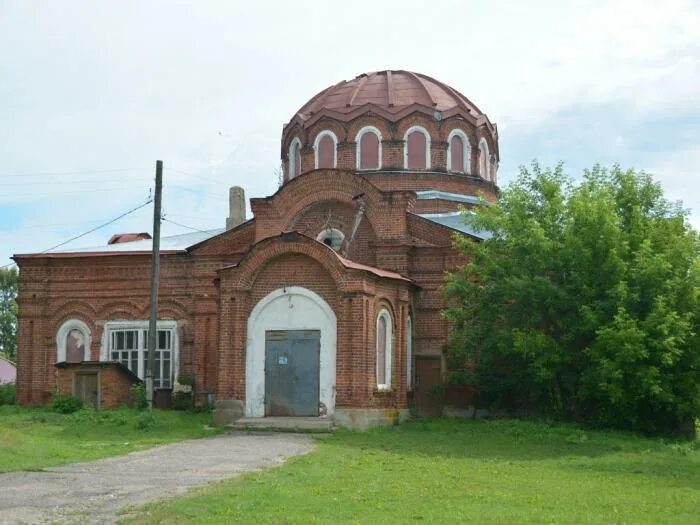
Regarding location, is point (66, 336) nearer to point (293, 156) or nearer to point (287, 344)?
point (293, 156)

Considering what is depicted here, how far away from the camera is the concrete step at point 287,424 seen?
20.8m

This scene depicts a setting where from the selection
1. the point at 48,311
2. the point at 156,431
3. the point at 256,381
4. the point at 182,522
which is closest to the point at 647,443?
the point at 256,381

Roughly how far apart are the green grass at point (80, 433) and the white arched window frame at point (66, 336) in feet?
6.42

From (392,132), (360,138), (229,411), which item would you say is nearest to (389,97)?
(392,132)

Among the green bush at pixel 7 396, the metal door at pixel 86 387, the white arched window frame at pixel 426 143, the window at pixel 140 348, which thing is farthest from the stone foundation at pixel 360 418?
the green bush at pixel 7 396

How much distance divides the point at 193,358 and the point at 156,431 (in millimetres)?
6131

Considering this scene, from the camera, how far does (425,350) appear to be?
24.9 meters

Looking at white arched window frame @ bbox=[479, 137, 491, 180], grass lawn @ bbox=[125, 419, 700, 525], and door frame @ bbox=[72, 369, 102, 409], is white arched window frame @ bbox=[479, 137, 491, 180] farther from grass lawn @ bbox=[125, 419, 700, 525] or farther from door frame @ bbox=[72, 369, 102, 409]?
door frame @ bbox=[72, 369, 102, 409]

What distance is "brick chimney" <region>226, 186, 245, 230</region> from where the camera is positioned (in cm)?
3274

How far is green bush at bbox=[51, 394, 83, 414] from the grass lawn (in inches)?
347

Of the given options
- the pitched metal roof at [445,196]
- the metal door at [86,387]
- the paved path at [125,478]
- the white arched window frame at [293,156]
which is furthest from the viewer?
the white arched window frame at [293,156]

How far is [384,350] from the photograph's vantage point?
22891 millimetres

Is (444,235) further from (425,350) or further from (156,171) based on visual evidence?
(156,171)

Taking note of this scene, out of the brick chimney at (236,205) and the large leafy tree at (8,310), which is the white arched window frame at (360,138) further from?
the large leafy tree at (8,310)
